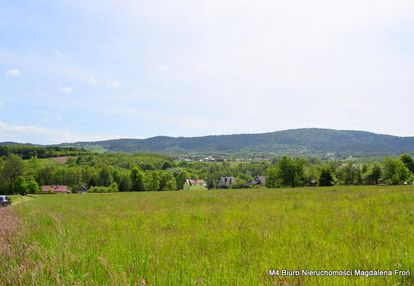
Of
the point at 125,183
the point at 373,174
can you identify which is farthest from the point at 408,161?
the point at 125,183

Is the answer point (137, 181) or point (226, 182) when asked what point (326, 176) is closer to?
point (137, 181)

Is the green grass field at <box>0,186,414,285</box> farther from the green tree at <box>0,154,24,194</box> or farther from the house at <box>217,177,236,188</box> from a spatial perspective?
the house at <box>217,177,236,188</box>

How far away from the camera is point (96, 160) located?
188 m

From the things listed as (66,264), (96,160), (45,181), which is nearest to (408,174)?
(66,264)

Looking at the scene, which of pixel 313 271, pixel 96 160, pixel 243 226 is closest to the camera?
pixel 313 271

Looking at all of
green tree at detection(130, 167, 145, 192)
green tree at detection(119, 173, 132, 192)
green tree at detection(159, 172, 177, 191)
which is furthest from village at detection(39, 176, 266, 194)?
green tree at detection(130, 167, 145, 192)

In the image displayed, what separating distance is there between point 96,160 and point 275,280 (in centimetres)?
19394

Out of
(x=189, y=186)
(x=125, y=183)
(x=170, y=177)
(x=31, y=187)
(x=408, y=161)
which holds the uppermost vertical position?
(x=408, y=161)

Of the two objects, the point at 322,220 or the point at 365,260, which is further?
the point at 322,220

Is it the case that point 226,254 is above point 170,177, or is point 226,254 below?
above

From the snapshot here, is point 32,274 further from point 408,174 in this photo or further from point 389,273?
point 408,174

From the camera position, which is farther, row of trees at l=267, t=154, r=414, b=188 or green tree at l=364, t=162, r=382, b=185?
green tree at l=364, t=162, r=382, b=185

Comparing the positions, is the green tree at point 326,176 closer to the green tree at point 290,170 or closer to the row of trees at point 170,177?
the row of trees at point 170,177

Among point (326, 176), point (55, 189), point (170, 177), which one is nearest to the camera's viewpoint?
point (326, 176)
